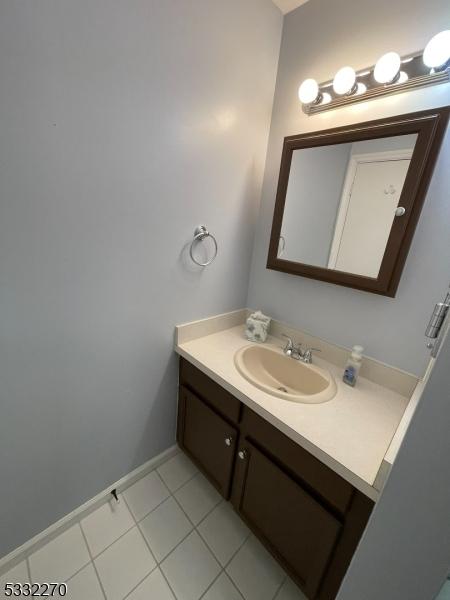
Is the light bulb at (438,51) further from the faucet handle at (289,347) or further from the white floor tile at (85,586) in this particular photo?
the white floor tile at (85,586)

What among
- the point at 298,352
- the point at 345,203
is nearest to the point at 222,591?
the point at 298,352

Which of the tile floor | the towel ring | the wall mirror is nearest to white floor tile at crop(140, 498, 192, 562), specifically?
the tile floor

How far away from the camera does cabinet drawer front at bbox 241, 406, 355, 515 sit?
0.77 meters

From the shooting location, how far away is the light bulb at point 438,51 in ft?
2.67

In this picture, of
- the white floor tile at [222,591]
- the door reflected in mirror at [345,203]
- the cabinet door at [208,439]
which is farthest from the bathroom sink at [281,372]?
the white floor tile at [222,591]

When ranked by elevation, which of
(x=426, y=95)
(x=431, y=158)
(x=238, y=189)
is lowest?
(x=238, y=189)

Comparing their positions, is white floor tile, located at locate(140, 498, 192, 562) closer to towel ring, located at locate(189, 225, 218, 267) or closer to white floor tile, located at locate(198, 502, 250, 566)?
white floor tile, located at locate(198, 502, 250, 566)

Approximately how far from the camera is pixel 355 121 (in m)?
1.09

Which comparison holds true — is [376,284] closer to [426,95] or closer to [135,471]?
[426,95]

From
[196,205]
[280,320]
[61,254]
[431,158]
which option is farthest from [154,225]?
[431,158]

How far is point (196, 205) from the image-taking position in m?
1.18

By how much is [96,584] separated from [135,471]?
44cm

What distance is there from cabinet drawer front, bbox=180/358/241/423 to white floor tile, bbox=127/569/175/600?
0.70 meters

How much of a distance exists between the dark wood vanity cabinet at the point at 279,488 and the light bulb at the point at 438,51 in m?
1.40
